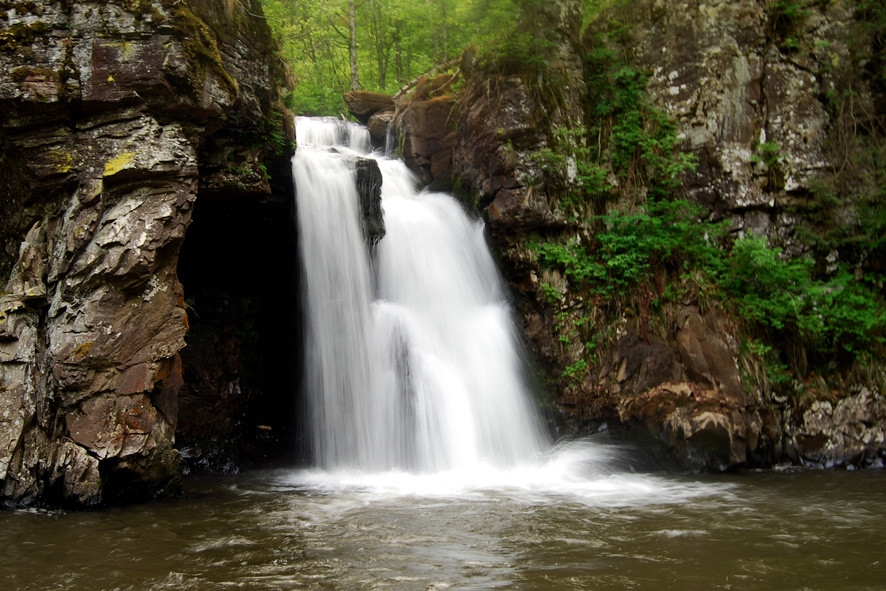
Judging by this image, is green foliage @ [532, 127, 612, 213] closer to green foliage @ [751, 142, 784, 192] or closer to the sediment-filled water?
the sediment-filled water

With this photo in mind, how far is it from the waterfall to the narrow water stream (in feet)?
4.71

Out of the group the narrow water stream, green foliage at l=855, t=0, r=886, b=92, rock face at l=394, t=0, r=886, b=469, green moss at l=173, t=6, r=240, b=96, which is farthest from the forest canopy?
the narrow water stream

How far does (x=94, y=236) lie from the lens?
21.0 ft

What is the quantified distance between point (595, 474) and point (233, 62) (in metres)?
7.51

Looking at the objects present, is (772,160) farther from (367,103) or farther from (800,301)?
(367,103)

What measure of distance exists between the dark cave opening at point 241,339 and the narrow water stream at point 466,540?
7.34 feet

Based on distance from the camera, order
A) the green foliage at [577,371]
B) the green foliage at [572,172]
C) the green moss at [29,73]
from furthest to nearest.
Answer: the green foliage at [572,172]
the green foliage at [577,371]
the green moss at [29,73]

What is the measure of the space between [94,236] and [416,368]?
467 centimetres

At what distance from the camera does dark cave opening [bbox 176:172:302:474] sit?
30.1 feet

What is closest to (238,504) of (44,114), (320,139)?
(44,114)

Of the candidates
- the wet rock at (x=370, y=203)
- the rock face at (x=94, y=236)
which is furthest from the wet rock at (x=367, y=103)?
the rock face at (x=94, y=236)

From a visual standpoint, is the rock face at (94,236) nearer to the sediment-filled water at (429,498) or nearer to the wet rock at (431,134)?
the sediment-filled water at (429,498)

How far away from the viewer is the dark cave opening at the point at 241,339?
30.1ft

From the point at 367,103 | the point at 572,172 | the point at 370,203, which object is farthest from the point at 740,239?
the point at 367,103
